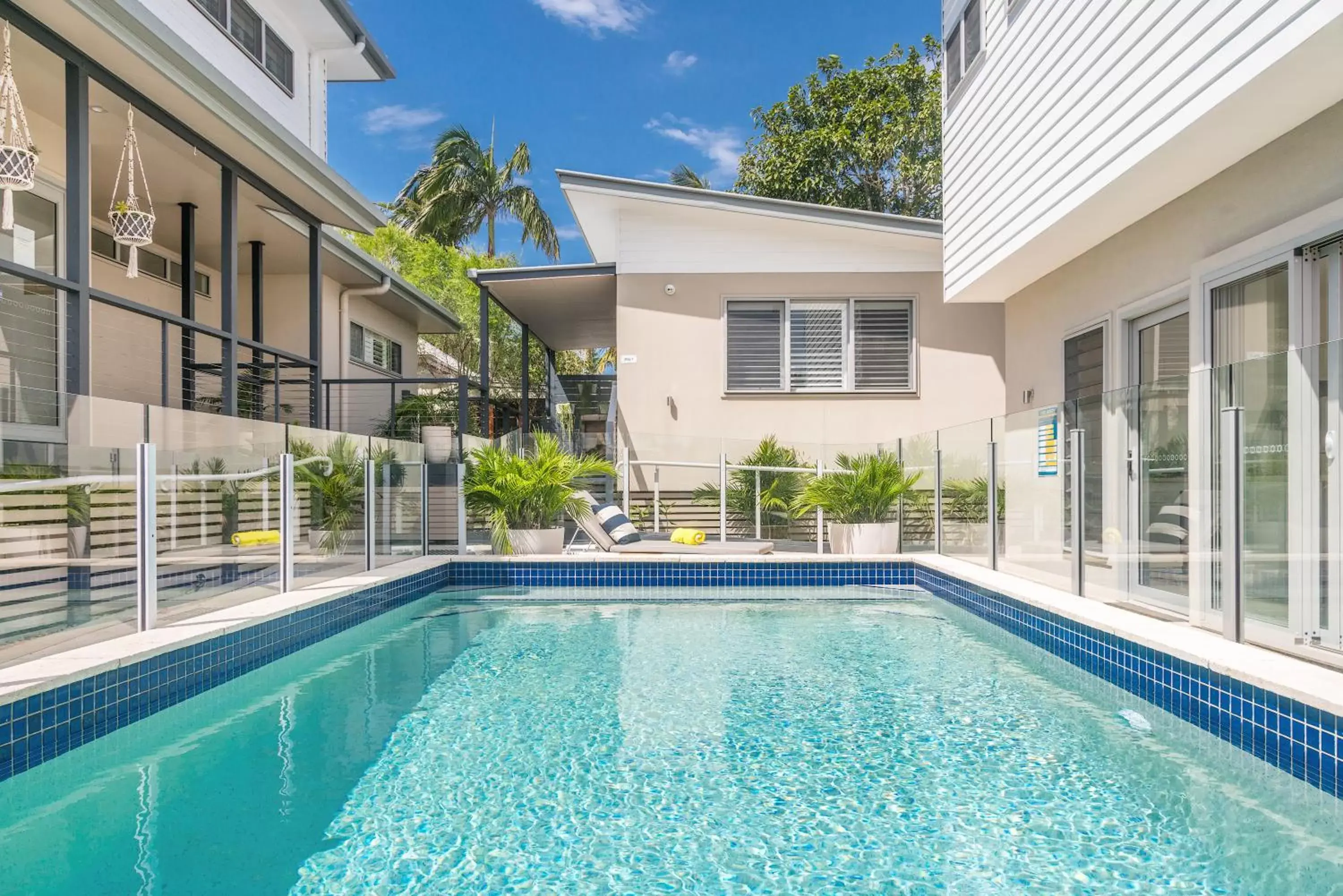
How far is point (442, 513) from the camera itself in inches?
370

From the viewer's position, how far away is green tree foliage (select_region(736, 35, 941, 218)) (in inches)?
896

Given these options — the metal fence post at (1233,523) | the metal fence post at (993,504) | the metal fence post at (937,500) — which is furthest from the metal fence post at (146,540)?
the metal fence post at (937,500)

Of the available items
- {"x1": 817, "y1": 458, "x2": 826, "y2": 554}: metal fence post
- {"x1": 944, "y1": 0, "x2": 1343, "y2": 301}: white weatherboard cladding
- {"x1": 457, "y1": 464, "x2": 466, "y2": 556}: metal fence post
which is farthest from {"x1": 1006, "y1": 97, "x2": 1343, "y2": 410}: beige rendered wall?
{"x1": 457, "y1": 464, "x2": 466, "y2": 556}: metal fence post

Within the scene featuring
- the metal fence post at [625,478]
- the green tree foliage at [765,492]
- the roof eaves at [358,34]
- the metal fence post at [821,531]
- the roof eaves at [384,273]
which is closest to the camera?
the metal fence post at [821,531]

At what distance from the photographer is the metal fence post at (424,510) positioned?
9.12 meters

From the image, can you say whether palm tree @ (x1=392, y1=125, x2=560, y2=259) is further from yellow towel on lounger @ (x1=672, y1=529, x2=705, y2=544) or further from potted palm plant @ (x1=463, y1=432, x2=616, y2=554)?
yellow towel on lounger @ (x1=672, y1=529, x2=705, y2=544)

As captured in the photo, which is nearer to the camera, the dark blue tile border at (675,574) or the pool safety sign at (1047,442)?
the pool safety sign at (1047,442)

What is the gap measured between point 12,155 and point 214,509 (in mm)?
2384

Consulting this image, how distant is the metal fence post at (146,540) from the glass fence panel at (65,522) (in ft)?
0.12

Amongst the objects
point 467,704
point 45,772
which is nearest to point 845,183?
point 467,704

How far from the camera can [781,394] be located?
1158 cm

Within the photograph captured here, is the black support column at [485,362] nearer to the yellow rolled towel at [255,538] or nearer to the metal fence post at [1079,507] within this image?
the yellow rolled towel at [255,538]

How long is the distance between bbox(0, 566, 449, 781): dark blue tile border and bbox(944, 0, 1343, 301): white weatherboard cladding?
20.0 ft

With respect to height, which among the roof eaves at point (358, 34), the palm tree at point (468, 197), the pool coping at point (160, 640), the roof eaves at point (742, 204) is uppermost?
the palm tree at point (468, 197)
